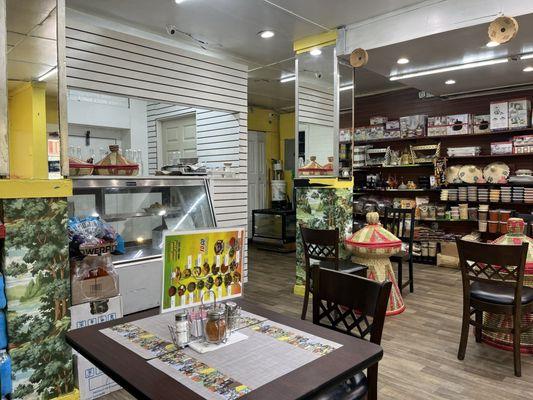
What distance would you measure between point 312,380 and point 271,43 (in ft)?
14.6

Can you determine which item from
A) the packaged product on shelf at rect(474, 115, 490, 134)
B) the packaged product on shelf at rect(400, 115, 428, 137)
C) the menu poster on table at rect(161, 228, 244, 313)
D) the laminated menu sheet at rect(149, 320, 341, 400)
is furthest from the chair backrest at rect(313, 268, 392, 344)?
the packaged product on shelf at rect(400, 115, 428, 137)

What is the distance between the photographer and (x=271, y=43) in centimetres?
490

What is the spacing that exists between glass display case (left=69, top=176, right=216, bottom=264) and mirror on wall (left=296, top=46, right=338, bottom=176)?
1.36m

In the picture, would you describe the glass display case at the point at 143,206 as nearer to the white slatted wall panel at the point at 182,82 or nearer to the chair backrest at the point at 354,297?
the white slatted wall panel at the point at 182,82

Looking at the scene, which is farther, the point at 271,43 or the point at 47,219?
the point at 271,43

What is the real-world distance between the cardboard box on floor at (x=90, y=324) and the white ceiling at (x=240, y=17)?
2816mm

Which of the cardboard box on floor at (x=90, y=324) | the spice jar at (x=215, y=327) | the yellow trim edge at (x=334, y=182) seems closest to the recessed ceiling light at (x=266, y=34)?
the yellow trim edge at (x=334, y=182)

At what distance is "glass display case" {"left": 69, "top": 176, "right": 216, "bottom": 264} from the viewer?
3.61m

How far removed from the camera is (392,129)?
7.11 meters

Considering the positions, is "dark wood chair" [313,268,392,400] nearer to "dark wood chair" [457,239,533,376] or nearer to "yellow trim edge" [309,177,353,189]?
"dark wood chair" [457,239,533,376]

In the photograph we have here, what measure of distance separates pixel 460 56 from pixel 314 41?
5.57ft

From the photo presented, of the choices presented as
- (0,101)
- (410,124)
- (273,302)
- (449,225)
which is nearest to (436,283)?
(449,225)

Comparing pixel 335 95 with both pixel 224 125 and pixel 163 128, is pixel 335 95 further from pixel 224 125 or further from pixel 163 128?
pixel 163 128

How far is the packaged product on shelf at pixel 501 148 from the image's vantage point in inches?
235
